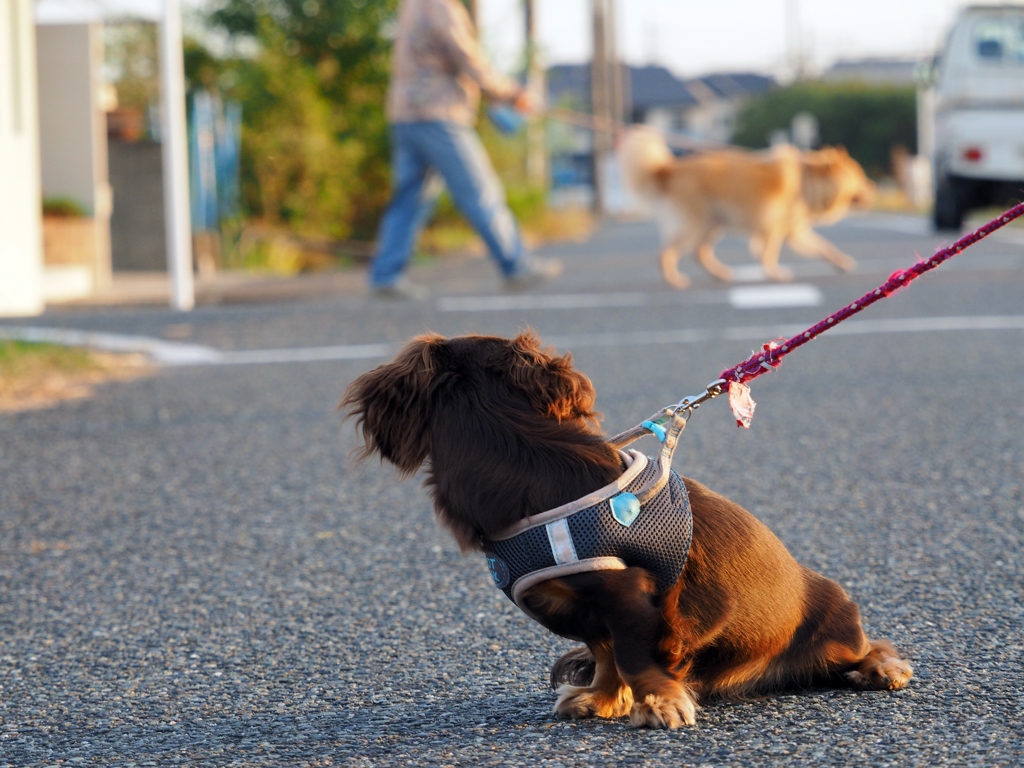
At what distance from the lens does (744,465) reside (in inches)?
178

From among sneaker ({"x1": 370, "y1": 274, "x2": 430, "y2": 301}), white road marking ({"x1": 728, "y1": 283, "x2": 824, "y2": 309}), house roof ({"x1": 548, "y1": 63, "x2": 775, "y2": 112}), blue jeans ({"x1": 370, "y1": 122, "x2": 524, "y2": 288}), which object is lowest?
white road marking ({"x1": 728, "y1": 283, "x2": 824, "y2": 309})

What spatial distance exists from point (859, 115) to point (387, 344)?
55297 mm

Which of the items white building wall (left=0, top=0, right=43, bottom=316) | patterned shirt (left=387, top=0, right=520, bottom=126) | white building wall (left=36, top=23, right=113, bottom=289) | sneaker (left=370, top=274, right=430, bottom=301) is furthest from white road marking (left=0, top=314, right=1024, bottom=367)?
white building wall (left=36, top=23, right=113, bottom=289)

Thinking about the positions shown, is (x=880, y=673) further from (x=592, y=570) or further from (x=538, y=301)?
(x=538, y=301)

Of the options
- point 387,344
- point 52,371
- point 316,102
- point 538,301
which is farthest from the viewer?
point 316,102

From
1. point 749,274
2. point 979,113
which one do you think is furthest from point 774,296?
point 979,113

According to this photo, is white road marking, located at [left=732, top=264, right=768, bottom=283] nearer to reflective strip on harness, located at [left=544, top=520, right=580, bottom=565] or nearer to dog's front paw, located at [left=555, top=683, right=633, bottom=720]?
dog's front paw, located at [left=555, top=683, right=633, bottom=720]

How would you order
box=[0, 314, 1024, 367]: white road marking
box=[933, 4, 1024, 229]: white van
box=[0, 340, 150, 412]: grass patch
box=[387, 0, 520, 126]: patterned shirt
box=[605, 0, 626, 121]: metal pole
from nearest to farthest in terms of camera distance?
box=[0, 340, 150, 412]: grass patch
box=[0, 314, 1024, 367]: white road marking
box=[387, 0, 520, 126]: patterned shirt
box=[933, 4, 1024, 229]: white van
box=[605, 0, 626, 121]: metal pole

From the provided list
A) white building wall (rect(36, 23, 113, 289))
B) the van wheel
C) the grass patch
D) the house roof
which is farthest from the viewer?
the house roof

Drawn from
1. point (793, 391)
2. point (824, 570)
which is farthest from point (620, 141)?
point (824, 570)

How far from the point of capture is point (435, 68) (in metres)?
8.66

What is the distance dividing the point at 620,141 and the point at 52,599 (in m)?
8.98

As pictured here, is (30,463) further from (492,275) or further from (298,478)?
(492,275)

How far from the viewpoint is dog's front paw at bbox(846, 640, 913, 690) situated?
2.32 m
